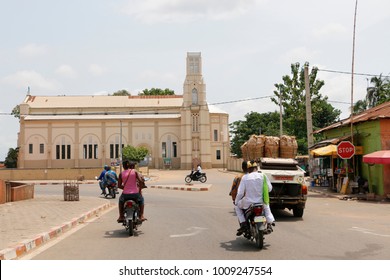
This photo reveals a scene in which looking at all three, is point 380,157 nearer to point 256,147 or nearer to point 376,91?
point 256,147

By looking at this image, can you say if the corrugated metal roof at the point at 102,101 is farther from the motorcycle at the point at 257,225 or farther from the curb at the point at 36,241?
the motorcycle at the point at 257,225

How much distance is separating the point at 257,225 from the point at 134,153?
63.0m

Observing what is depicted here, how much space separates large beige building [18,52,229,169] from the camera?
76.8 m

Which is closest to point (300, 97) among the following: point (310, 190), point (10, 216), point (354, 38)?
point (310, 190)

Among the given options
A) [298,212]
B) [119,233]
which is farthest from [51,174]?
[119,233]

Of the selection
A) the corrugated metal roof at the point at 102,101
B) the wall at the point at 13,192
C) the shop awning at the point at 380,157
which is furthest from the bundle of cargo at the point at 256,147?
the corrugated metal roof at the point at 102,101

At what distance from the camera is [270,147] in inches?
644

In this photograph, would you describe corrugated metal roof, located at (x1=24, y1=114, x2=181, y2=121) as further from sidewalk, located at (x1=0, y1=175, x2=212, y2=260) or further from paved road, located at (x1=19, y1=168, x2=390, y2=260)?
paved road, located at (x1=19, y1=168, x2=390, y2=260)

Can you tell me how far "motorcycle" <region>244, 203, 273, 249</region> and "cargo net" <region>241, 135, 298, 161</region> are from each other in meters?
7.90

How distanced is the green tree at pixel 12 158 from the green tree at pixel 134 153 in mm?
23290

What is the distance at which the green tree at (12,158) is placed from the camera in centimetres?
8225

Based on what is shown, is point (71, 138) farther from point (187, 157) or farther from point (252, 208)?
point (252, 208)

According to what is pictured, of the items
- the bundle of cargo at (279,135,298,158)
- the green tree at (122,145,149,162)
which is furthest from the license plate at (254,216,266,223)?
the green tree at (122,145,149,162)

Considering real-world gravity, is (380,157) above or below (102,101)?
below
